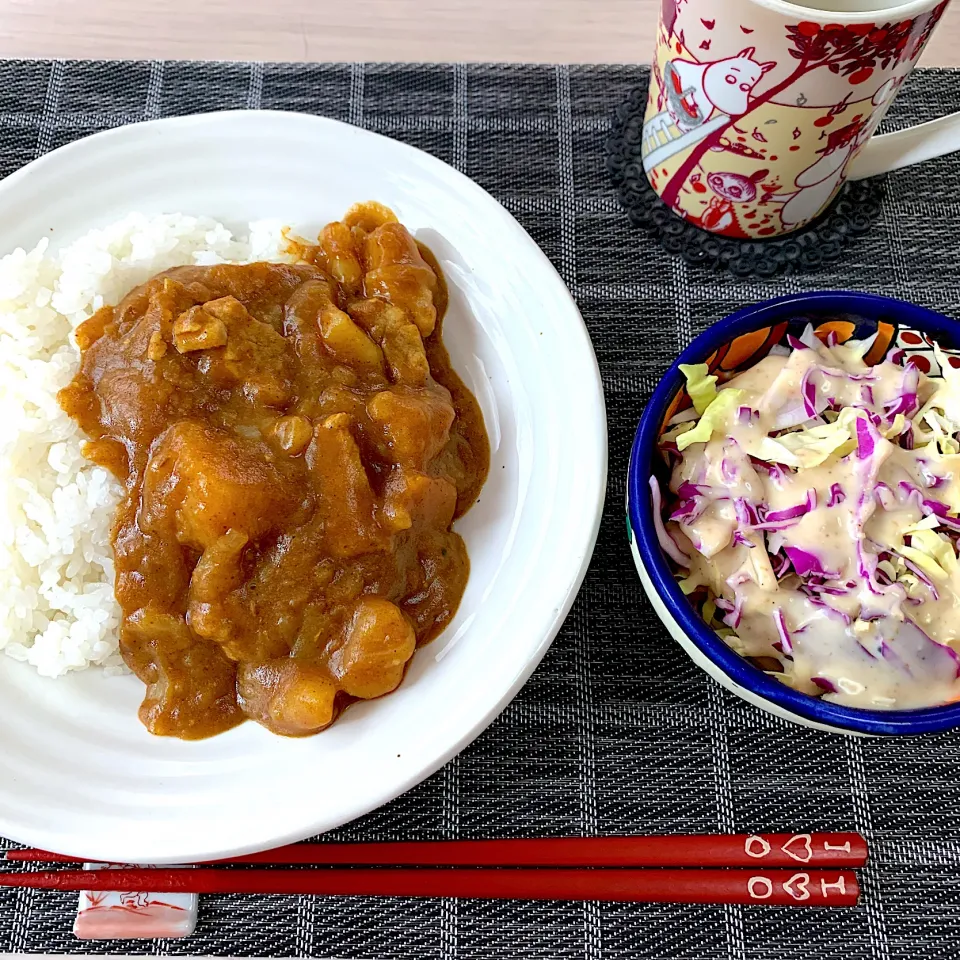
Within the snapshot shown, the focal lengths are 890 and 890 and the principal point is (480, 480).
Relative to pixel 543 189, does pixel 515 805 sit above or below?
below

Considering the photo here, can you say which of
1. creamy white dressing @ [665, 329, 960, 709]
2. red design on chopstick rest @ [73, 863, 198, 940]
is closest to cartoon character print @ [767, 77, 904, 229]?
creamy white dressing @ [665, 329, 960, 709]

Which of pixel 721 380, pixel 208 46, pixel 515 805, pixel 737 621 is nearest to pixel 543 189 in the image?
pixel 721 380

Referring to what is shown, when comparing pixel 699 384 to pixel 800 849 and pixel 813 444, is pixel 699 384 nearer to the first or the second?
pixel 813 444

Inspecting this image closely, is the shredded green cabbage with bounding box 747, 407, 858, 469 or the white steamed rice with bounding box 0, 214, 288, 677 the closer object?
the shredded green cabbage with bounding box 747, 407, 858, 469

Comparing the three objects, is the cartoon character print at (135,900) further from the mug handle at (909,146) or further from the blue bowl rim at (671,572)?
the mug handle at (909,146)

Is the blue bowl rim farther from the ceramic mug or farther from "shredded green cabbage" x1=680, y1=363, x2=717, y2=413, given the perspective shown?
the ceramic mug

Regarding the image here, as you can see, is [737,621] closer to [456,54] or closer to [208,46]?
[456,54]
